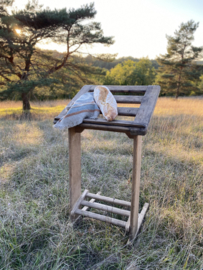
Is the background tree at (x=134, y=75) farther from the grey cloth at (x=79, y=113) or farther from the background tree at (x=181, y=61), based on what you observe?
the grey cloth at (x=79, y=113)

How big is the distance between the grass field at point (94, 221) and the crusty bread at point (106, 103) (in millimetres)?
1082

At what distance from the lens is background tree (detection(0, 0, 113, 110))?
6.42m

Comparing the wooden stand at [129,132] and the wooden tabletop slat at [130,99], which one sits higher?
the wooden tabletop slat at [130,99]

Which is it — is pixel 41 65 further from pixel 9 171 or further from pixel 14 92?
pixel 9 171

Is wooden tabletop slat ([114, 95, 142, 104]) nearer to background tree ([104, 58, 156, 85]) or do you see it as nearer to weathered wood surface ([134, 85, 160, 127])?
weathered wood surface ([134, 85, 160, 127])

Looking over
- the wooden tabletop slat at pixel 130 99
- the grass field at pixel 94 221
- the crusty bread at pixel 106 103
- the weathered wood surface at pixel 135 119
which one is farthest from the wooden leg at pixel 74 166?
the wooden tabletop slat at pixel 130 99

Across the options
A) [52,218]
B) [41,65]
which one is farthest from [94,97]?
[41,65]

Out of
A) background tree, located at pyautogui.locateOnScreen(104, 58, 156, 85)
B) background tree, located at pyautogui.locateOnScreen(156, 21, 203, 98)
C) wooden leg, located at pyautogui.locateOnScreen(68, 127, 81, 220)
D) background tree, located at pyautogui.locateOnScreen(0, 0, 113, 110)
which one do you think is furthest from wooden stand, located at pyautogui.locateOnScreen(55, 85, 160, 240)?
background tree, located at pyautogui.locateOnScreen(104, 58, 156, 85)

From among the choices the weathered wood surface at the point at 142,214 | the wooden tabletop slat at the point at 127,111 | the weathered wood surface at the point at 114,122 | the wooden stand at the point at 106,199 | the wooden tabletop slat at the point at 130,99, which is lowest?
the weathered wood surface at the point at 142,214

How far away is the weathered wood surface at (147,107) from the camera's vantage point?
1.27 metres

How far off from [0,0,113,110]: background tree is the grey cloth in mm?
5573

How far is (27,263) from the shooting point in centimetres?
137

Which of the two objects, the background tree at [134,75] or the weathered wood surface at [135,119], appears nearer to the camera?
the weathered wood surface at [135,119]

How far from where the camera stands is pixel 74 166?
176cm
